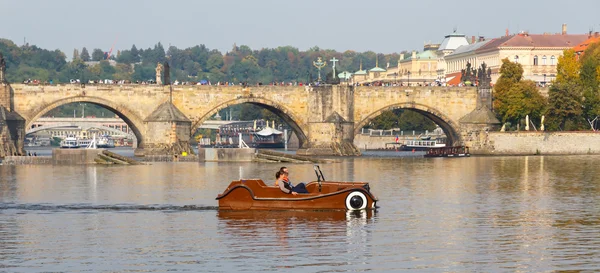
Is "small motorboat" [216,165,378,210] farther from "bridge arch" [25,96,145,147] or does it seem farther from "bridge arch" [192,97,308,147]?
"bridge arch" [192,97,308,147]

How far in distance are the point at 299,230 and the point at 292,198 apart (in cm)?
382

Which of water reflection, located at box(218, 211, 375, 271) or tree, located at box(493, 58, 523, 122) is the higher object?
tree, located at box(493, 58, 523, 122)

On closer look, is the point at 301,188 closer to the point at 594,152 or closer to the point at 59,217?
the point at 59,217

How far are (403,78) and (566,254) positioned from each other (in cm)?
17181

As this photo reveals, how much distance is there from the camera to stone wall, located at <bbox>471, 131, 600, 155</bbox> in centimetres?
9469

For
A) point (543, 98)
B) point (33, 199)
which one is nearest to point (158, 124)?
point (543, 98)

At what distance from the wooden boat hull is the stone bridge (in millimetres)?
52334

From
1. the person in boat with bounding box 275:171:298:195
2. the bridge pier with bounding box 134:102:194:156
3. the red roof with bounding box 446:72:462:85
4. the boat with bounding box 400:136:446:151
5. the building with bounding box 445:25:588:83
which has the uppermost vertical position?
the building with bounding box 445:25:588:83

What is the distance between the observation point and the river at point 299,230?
27.9m

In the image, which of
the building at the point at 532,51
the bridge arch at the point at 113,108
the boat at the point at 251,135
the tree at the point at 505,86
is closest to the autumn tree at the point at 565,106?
the tree at the point at 505,86

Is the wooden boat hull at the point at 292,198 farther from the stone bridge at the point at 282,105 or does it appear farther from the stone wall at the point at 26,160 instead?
the stone bridge at the point at 282,105

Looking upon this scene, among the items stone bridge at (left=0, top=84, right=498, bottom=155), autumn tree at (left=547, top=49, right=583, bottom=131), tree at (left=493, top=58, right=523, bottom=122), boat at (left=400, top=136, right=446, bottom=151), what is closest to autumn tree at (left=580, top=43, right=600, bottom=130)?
autumn tree at (left=547, top=49, right=583, bottom=131)

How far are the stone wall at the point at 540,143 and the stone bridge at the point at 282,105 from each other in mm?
1248

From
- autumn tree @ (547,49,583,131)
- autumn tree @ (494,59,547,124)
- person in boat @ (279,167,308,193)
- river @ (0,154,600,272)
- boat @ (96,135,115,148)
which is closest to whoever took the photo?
river @ (0,154,600,272)
